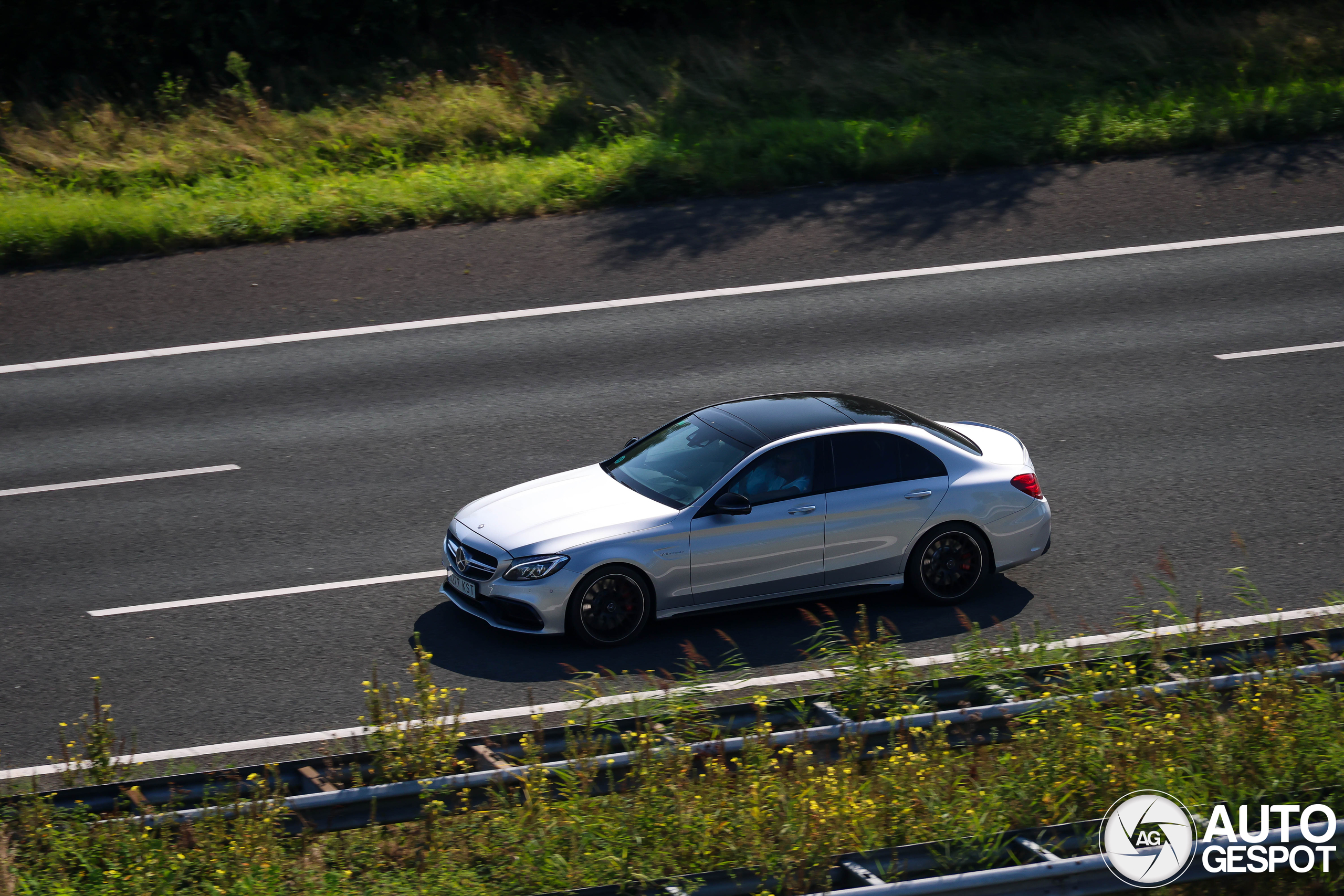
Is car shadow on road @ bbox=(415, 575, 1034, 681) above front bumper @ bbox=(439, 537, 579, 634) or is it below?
below

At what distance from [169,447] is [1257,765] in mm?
9769

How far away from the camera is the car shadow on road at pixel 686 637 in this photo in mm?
8609

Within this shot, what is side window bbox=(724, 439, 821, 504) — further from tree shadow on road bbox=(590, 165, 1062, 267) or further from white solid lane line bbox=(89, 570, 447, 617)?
tree shadow on road bbox=(590, 165, 1062, 267)

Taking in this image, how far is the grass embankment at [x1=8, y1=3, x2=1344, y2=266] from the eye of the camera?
17.3 meters

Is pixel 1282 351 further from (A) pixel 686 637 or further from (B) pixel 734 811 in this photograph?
(B) pixel 734 811

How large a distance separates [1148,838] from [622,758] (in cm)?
246

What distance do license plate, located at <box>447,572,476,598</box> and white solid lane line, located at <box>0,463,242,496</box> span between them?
11.8 ft

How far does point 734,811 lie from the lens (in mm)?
6152

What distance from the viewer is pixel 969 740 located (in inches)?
267

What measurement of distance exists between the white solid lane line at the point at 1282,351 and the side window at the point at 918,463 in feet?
17.9

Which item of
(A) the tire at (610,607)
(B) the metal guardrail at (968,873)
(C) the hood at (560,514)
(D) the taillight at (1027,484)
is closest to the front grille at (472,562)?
(C) the hood at (560,514)

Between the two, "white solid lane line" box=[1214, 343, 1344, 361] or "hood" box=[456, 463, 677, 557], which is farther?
"white solid lane line" box=[1214, 343, 1344, 361]

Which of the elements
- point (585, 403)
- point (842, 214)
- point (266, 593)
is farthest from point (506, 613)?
point (842, 214)

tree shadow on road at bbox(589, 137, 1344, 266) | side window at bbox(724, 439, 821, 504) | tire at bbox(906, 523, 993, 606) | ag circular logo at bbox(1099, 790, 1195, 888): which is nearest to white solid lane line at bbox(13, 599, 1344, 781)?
tire at bbox(906, 523, 993, 606)
